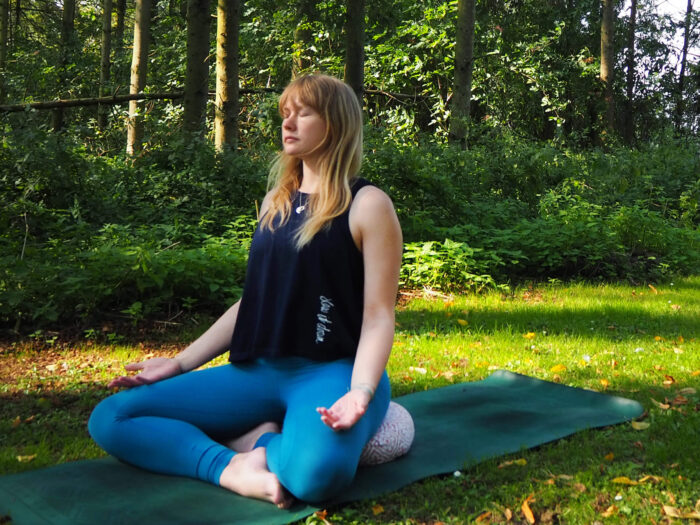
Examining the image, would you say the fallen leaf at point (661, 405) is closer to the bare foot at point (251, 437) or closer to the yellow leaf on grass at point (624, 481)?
the yellow leaf on grass at point (624, 481)

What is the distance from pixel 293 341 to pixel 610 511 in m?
1.37

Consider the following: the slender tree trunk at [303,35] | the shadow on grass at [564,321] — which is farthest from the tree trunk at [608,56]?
the shadow on grass at [564,321]

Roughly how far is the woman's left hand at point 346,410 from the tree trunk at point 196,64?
Answer: 7.98 metres

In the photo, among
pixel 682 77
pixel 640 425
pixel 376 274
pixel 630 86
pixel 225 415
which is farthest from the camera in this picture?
pixel 682 77

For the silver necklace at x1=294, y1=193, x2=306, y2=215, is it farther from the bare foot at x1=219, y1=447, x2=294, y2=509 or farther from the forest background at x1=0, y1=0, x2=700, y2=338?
the forest background at x1=0, y1=0, x2=700, y2=338

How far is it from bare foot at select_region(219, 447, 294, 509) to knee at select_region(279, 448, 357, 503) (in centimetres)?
4

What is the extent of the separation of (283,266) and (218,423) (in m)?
0.72

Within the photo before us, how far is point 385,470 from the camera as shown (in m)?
3.15

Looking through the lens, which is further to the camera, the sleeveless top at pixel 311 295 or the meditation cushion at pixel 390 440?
the meditation cushion at pixel 390 440

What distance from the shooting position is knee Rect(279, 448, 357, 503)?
2645 mm

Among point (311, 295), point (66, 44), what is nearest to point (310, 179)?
point (311, 295)

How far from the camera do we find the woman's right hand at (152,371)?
123 inches

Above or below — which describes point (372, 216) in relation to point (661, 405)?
above

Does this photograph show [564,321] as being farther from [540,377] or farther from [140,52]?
[140,52]
